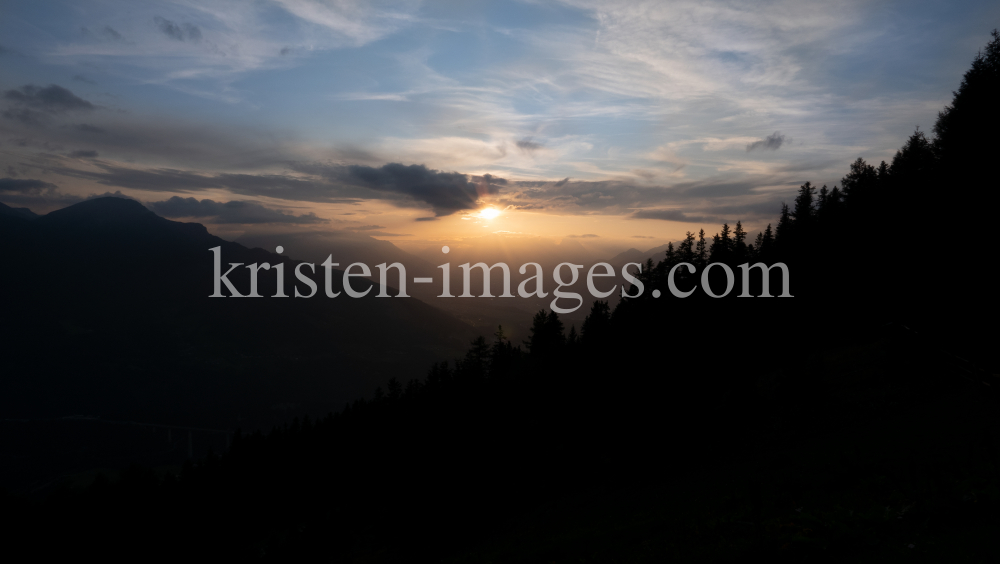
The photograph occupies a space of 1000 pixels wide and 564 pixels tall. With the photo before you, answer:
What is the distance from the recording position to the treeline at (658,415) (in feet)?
89.9

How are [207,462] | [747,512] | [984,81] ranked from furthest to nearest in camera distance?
1. [207,462]
2. [984,81]
3. [747,512]

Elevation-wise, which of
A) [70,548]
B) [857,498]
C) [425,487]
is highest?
[857,498]

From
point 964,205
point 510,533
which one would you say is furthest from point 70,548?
point 964,205

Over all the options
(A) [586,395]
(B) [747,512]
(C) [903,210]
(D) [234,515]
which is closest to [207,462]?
(D) [234,515]

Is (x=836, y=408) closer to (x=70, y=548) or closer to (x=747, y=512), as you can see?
(x=747, y=512)

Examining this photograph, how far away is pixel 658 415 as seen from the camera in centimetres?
3259

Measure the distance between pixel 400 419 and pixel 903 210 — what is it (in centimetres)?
6573

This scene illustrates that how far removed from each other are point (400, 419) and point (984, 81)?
71772 millimetres

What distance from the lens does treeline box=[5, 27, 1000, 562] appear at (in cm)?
2741

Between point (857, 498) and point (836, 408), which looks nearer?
point (857, 498)

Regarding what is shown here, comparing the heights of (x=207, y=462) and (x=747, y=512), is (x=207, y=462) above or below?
below

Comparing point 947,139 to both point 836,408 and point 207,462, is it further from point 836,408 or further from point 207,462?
point 207,462

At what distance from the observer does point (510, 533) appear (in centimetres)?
3070

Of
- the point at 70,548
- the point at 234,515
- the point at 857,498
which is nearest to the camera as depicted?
the point at 857,498
